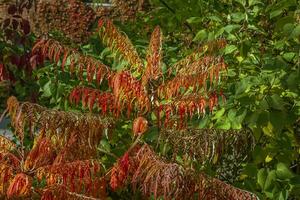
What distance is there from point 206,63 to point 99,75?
0.51 meters

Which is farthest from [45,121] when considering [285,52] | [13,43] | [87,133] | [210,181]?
[13,43]

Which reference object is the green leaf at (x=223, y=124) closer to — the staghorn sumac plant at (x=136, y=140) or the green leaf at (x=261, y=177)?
the green leaf at (x=261, y=177)

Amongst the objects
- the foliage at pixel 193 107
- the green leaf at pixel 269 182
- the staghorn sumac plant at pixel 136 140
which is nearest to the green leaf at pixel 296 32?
the foliage at pixel 193 107

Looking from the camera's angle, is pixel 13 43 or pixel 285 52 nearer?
pixel 285 52

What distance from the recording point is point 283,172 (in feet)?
12.8

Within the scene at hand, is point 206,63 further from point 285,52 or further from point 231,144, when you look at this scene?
point 285,52

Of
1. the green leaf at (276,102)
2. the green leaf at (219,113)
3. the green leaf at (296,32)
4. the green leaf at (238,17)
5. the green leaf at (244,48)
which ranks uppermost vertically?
the green leaf at (296,32)

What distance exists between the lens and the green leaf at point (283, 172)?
12.8 feet

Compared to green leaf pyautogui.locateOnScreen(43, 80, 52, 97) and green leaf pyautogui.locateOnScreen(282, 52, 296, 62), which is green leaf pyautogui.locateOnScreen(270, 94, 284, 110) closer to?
green leaf pyautogui.locateOnScreen(282, 52, 296, 62)

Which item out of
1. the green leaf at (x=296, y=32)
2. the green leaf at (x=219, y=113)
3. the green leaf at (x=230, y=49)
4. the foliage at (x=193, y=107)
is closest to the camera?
the foliage at (x=193, y=107)

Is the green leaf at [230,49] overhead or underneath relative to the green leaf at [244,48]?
underneath

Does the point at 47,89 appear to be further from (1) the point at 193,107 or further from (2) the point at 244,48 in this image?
(1) the point at 193,107

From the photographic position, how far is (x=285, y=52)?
14.4 feet

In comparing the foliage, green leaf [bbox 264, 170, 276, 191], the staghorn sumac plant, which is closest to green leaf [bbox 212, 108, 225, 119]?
the foliage
